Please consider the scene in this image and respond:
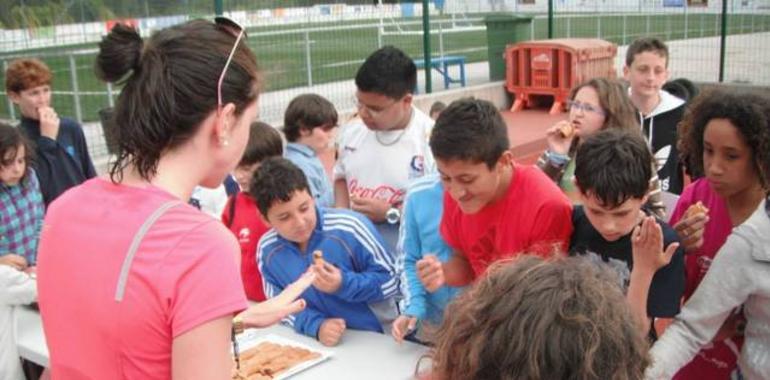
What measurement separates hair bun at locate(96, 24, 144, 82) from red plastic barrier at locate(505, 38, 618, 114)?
10432 millimetres

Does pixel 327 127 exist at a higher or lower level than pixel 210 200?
higher

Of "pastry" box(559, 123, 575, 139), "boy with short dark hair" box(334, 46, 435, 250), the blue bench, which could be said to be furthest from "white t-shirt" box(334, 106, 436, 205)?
the blue bench

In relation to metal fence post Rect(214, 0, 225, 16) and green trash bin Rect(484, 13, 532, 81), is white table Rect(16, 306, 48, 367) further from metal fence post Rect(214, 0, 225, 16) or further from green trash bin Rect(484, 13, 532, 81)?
green trash bin Rect(484, 13, 532, 81)

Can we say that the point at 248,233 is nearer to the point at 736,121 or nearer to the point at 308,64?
the point at 736,121

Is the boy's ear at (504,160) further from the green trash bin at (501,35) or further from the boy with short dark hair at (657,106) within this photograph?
the green trash bin at (501,35)

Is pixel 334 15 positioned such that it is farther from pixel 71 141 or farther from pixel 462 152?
pixel 462 152

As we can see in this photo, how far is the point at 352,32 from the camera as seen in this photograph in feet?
32.2

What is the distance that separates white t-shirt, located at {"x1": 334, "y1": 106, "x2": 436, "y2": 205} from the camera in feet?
11.3

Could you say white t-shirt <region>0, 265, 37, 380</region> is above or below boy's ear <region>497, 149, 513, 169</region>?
below

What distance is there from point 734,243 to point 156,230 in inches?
55.6

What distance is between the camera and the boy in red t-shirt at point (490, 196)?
2207 mm

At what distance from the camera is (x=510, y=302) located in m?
1.04

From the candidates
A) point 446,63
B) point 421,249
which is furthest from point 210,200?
point 446,63

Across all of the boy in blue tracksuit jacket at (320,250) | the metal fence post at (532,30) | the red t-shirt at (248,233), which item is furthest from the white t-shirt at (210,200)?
the metal fence post at (532,30)
